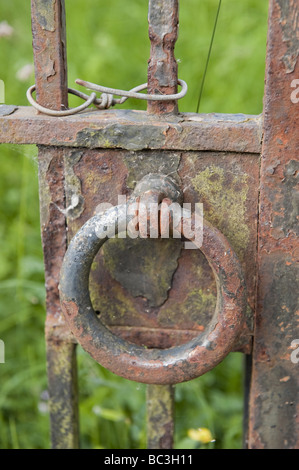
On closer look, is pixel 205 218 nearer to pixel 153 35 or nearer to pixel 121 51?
pixel 153 35

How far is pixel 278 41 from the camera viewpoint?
875 mm

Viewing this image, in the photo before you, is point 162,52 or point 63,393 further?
point 63,393

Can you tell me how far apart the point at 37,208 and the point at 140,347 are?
1.44 m

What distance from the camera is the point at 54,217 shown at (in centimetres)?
105

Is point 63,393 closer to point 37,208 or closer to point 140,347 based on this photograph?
point 140,347

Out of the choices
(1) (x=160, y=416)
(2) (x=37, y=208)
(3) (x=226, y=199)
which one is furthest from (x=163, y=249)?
(2) (x=37, y=208)

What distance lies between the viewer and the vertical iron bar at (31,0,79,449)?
0.94 m

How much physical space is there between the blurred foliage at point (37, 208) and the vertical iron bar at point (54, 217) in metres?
0.08

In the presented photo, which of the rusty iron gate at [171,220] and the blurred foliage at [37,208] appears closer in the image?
the rusty iron gate at [171,220]

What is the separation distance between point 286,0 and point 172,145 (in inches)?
11.3

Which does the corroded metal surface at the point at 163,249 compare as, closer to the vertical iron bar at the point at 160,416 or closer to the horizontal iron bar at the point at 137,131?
the horizontal iron bar at the point at 137,131

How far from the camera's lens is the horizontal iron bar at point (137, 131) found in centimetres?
94

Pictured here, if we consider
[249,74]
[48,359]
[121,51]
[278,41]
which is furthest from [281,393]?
[121,51]

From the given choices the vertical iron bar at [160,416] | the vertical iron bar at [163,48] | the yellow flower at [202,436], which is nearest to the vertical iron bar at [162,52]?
the vertical iron bar at [163,48]
